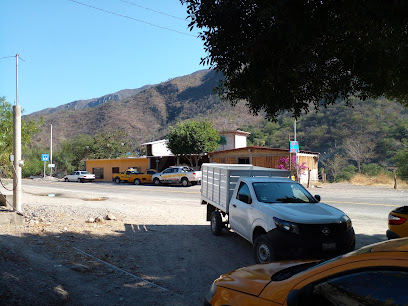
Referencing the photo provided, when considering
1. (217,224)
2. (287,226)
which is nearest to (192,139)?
(217,224)

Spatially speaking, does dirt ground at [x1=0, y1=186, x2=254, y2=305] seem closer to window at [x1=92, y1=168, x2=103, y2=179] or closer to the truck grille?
the truck grille

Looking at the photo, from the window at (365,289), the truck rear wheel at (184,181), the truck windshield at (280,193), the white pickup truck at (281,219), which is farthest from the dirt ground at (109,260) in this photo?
the truck rear wheel at (184,181)

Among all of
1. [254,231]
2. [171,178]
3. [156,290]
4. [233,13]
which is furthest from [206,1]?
[171,178]

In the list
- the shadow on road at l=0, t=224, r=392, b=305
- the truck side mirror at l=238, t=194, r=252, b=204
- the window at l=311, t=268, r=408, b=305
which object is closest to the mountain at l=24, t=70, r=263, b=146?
the shadow on road at l=0, t=224, r=392, b=305

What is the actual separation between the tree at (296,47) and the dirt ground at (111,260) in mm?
3784

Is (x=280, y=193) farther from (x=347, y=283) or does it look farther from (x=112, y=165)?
(x=112, y=165)

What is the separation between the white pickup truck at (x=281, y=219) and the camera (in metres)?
5.86

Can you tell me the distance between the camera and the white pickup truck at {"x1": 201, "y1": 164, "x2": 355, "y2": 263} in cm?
586

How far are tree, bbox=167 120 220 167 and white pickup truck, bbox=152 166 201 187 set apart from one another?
5.22m

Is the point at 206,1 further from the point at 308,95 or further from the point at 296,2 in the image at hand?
the point at 308,95

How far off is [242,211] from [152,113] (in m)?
110

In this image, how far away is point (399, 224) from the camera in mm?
6449

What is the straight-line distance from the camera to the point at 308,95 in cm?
812

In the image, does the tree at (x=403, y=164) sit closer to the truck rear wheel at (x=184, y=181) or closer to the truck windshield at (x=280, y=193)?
the truck rear wheel at (x=184, y=181)
